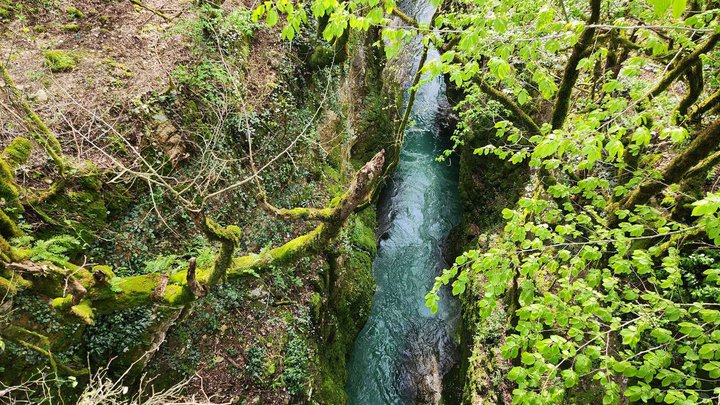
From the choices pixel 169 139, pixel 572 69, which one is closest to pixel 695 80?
pixel 572 69

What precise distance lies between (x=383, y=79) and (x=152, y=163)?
9.22 meters

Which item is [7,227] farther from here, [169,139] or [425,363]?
[425,363]

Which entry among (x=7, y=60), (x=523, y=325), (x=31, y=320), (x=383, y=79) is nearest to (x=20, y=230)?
(x=31, y=320)

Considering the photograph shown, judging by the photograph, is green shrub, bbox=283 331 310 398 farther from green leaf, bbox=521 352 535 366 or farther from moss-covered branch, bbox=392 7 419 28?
moss-covered branch, bbox=392 7 419 28

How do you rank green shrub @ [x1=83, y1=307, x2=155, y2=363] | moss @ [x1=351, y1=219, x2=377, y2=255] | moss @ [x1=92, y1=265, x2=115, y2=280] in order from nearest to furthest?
moss @ [x1=92, y1=265, x2=115, y2=280]
green shrub @ [x1=83, y1=307, x2=155, y2=363]
moss @ [x1=351, y1=219, x2=377, y2=255]

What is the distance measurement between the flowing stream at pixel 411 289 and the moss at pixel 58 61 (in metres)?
8.34

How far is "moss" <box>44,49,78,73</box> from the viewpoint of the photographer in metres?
5.67

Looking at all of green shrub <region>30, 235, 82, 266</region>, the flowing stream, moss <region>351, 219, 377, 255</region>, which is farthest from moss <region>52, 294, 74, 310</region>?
the flowing stream

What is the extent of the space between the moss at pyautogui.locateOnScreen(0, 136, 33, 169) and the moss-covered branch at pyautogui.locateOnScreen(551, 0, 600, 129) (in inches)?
264

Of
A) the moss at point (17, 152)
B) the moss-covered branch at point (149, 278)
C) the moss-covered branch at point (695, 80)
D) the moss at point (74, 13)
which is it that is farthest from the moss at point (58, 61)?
the moss-covered branch at point (695, 80)

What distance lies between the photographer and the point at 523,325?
3.66 m

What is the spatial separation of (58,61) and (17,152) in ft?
7.69

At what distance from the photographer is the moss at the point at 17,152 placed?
4.21m

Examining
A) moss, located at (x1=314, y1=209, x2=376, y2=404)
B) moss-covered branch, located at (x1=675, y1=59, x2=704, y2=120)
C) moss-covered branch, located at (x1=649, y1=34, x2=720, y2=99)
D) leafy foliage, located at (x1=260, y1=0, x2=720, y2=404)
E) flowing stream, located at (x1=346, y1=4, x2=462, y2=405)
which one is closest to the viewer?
leafy foliage, located at (x1=260, y1=0, x2=720, y2=404)
